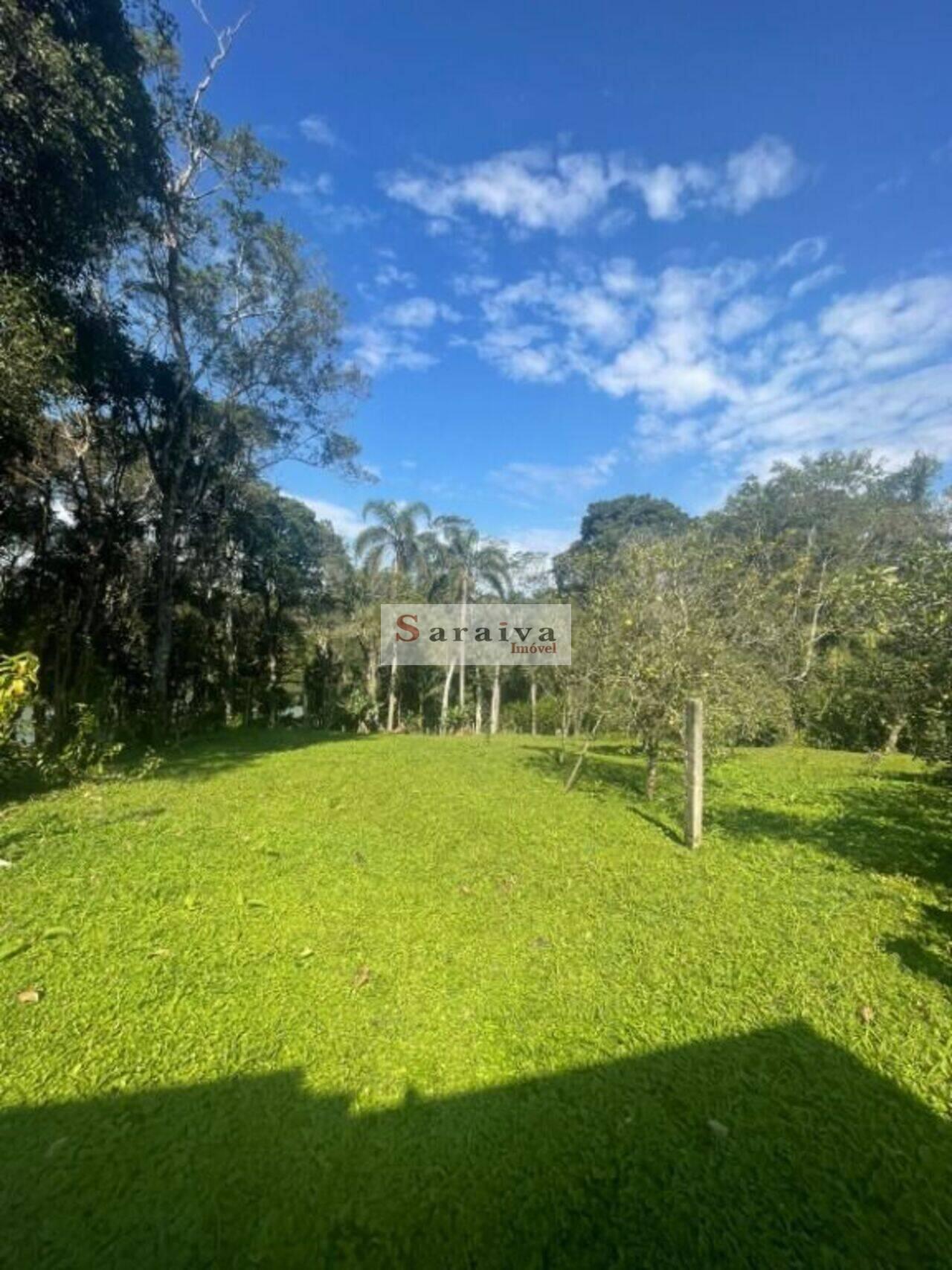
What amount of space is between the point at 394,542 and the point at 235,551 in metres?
5.13

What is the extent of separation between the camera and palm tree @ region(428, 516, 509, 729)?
18766 mm

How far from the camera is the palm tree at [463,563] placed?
18.8m

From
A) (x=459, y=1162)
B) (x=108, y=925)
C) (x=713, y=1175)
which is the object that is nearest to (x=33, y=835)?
(x=108, y=925)

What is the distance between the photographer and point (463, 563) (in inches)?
742

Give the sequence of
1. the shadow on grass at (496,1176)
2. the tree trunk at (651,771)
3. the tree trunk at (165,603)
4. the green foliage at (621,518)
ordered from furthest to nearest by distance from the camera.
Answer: the green foliage at (621,518) < the tree trunk at (165,603) < the tree trunk at (651,771) < the shadow on grass at (496,1176)

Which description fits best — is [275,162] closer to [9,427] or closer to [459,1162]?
[9,427]

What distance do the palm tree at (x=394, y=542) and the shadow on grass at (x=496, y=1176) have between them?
16957 mm

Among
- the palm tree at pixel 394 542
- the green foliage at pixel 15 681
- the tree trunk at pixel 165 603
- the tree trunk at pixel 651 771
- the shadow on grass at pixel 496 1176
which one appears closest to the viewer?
the shadow on grass at pixel 496 1176

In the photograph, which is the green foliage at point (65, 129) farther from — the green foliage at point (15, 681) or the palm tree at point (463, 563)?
the palm tree at point (463, 563)

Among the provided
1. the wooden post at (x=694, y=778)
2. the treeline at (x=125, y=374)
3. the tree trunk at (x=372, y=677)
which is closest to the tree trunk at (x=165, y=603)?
the treeline at (x=125, y=374)

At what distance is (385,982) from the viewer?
8.68 feet

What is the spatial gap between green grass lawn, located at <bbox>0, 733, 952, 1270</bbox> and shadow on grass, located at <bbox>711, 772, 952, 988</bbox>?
0.14 feet

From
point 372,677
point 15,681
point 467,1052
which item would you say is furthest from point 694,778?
point 372,677

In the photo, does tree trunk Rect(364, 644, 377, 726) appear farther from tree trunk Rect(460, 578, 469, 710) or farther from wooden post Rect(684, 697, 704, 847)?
wooden post Rect(684, 697, 704, 847)
